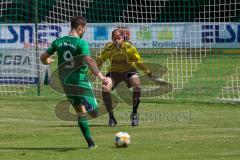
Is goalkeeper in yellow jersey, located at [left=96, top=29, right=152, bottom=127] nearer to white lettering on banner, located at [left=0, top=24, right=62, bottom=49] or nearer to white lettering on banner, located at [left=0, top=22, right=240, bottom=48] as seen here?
white lettering on banner, located at [left=0, top=22, right=240, bottom=48]

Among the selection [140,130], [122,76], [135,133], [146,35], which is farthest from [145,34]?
[135,133]

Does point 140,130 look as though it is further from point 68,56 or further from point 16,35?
point 16,35

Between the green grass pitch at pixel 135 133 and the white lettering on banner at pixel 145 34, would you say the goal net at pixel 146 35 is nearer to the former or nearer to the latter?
the white lettering on banner at pixel 145 34

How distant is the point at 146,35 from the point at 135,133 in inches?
496

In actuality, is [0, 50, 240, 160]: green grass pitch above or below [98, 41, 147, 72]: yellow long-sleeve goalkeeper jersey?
below

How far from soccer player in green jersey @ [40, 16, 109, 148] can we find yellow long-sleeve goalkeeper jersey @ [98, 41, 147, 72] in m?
3.99

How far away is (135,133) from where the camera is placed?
54.3ft

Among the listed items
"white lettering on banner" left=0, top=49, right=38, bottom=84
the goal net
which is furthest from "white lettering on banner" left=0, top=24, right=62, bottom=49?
"white lettering on banner" left=0, top=49, right=38, bottom=84

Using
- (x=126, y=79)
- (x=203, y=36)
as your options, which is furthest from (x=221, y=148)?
(x=203, y=36)

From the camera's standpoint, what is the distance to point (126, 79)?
61.4ft

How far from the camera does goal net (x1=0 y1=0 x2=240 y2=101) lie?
25766 mm

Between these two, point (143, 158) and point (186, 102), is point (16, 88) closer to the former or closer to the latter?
point (186, 102)

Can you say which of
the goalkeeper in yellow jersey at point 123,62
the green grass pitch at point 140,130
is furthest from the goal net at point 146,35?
the goalkeeper in yellow jersey at point 123,62

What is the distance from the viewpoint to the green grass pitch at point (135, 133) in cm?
1355
